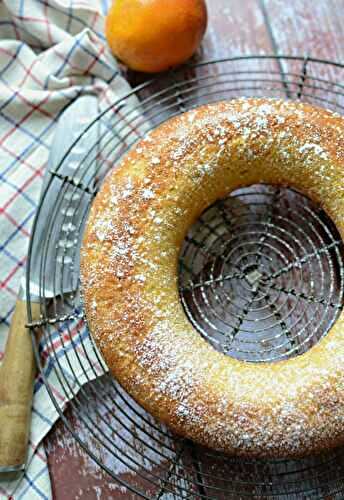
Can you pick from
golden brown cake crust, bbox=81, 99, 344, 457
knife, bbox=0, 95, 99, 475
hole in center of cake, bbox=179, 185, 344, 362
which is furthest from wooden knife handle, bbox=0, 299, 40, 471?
hole in center of cake, bbox=179, 185, 344, 362

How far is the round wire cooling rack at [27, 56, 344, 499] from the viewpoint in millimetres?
1655

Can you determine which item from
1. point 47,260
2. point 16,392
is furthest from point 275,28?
point 16,392

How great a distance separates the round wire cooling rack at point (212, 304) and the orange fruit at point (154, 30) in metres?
0.08

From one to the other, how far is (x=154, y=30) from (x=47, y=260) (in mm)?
707

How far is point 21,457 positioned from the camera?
162 centimetres

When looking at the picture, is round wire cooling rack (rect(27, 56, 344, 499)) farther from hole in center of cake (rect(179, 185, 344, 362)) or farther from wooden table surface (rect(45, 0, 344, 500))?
wooden table surface (rect(45, 0, 344, 500))

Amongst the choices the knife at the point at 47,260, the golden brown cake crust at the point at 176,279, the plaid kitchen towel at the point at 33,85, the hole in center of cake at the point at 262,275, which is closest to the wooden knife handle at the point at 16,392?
the knife at the point at 47,260

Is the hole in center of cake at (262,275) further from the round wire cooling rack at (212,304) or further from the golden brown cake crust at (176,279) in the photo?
the golden brown cake crust at (176,279)

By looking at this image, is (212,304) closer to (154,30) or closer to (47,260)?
(47,260)

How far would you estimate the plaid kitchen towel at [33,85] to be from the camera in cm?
178

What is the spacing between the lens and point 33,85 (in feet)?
6.11

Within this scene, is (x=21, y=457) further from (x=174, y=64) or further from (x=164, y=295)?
(x=174, y=64)

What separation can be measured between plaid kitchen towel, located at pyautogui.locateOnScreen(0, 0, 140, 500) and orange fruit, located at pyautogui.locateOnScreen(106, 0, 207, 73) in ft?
0.33

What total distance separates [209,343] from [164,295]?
27 centimetres
